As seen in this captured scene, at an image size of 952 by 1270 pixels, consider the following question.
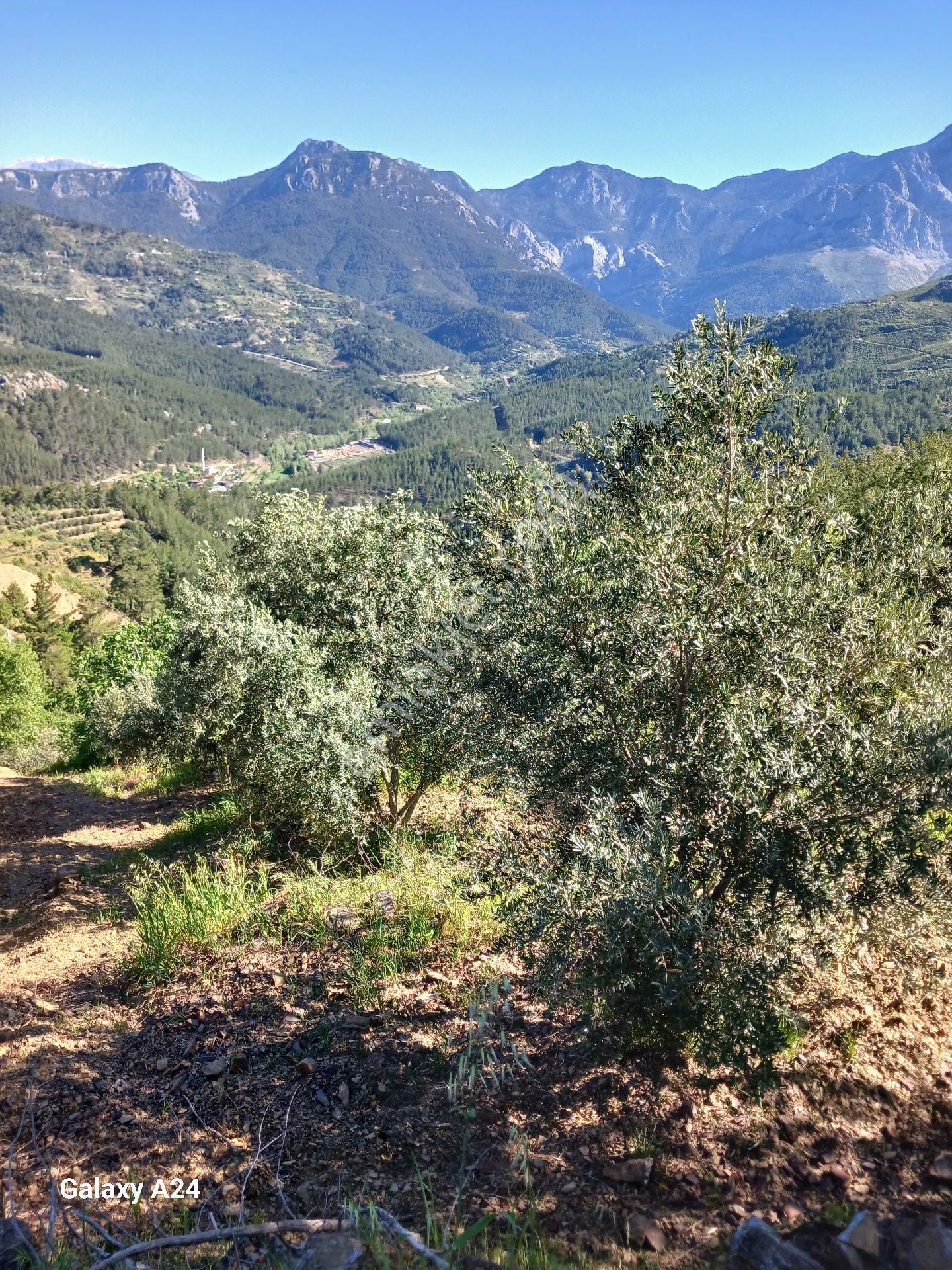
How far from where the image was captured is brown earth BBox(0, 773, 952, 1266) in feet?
16.0

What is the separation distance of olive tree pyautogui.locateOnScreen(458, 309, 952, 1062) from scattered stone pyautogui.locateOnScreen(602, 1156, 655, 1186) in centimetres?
79

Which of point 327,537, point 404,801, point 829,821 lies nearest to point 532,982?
point 829,821

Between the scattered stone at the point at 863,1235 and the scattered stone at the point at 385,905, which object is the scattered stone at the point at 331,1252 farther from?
the scattered stone at the point at 385,905

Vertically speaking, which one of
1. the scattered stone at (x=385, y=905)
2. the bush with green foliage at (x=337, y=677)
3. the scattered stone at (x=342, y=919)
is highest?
the bush with green foliage at (x=337, y=677)

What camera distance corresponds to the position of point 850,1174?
484 centimetres

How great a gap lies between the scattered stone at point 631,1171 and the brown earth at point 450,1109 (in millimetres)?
16

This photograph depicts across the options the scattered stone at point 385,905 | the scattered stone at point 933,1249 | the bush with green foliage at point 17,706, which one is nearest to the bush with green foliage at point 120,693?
the bush with green foliage at point 17,706

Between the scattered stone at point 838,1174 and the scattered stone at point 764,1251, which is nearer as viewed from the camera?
the scattered stone at point 764,1251

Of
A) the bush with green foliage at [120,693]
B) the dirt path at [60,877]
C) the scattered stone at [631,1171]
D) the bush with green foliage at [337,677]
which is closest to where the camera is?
the scattered stone at [631,1171]

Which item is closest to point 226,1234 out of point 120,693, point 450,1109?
point 450,1109

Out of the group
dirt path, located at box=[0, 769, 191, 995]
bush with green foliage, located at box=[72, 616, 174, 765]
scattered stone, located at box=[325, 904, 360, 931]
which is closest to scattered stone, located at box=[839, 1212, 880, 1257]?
scattered stone, located at box=[325, 904, 360, 931]

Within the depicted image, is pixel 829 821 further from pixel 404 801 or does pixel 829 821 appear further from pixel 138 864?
pixel 138 864

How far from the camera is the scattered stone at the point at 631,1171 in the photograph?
5051 mm

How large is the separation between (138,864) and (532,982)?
29.4ft
